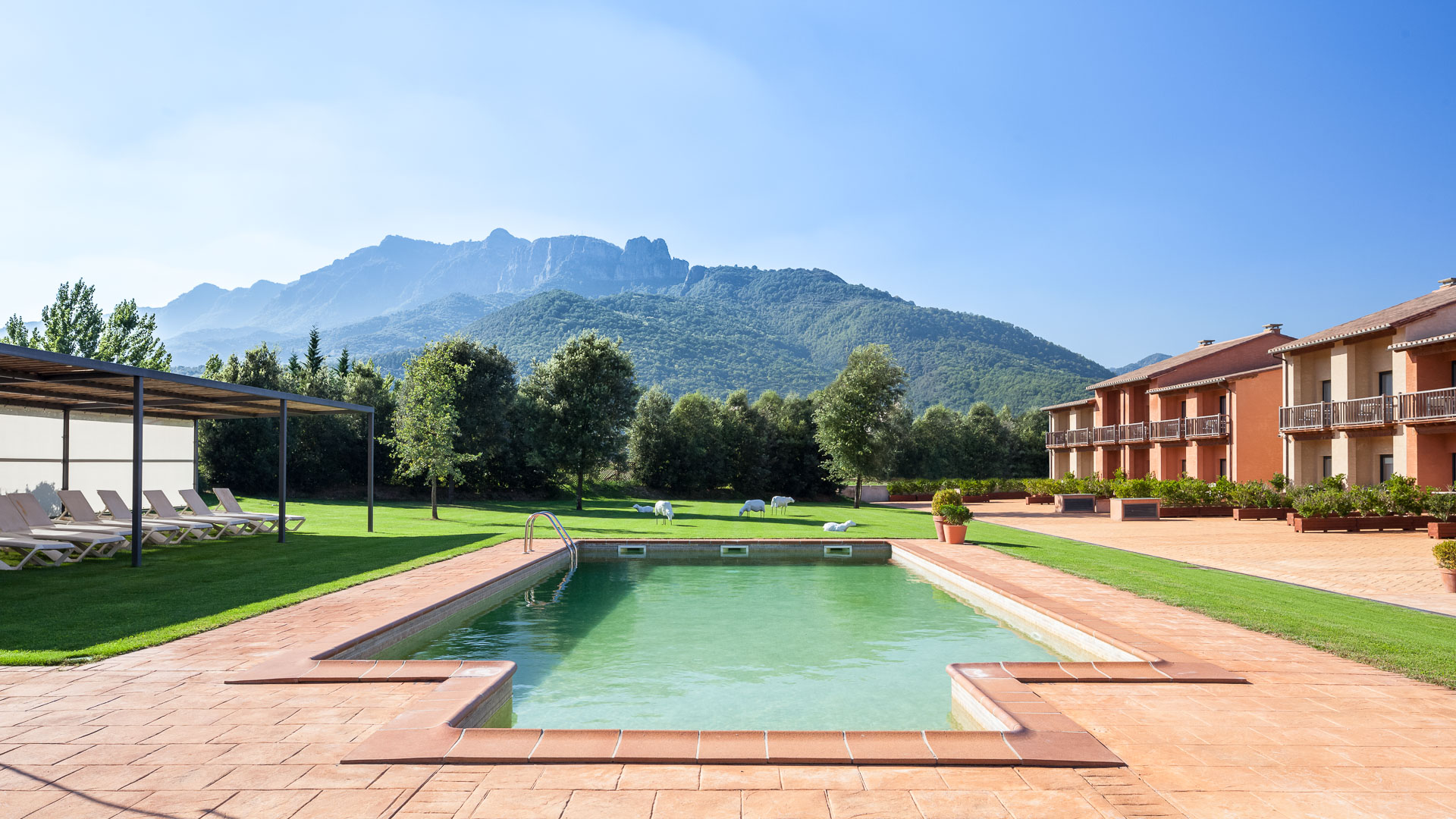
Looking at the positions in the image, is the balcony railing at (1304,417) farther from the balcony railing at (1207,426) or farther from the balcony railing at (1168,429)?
the balcony railing at (1168,429)

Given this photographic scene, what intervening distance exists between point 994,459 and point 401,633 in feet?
151

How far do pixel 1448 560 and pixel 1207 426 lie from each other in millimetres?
23523

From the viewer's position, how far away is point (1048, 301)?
34.0m

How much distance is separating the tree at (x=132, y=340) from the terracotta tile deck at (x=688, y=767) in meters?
46.7

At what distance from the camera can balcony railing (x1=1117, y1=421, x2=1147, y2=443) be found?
35.8 meters

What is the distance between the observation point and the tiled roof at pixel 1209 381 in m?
29.8

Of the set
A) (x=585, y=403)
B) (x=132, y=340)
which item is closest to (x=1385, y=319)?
(x=585, y=403)

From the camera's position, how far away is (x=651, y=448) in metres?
37.0

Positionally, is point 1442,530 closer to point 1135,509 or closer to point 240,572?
point 1135,509

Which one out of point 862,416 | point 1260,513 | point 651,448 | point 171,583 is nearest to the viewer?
point 171,583

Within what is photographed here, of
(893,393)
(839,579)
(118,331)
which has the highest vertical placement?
(118,331)

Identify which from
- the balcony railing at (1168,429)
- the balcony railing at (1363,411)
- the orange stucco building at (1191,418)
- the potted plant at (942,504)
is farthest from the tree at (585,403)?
the balcony railing at (1168,429)

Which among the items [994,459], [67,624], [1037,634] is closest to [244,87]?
[67,624]

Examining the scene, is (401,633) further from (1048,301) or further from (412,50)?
(1048,301)
